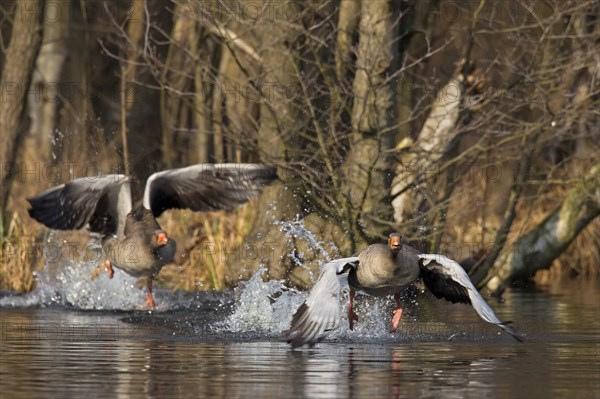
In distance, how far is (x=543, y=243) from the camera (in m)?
18.1

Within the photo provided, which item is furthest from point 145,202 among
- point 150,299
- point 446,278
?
point 446,278

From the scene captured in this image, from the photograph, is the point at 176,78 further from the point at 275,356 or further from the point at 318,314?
the point at 275,356

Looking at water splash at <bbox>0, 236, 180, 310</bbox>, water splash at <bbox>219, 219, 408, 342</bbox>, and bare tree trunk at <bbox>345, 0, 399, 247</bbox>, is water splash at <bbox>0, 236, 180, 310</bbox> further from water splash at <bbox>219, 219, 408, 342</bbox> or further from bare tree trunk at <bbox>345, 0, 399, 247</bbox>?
bare tree trunk at <bbox>345, 0, 399, 247</bbox>

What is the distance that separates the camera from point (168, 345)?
1162 centimetres

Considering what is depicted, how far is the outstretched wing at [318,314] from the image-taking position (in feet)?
35.8

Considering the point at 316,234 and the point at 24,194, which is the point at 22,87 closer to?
the point at 24,194

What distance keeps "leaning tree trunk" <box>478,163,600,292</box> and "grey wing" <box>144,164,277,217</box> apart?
12.2ft

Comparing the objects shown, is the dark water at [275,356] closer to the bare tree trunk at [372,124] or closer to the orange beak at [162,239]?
the orange beak at [162,239]

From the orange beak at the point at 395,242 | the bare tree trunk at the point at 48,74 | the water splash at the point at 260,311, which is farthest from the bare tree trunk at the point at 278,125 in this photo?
the bare tree trunk at the point at 48,74

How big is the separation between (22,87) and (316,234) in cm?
594

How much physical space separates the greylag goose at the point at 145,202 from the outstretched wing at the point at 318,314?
496 cm

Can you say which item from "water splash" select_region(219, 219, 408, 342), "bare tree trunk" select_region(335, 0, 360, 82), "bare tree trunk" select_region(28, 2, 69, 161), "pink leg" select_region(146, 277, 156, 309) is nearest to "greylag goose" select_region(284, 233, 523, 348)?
"water splash" select_region(219, 219, 408, 342)

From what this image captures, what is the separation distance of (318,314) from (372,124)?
17.3 feet

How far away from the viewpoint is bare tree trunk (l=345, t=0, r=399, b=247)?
51.4 ft
